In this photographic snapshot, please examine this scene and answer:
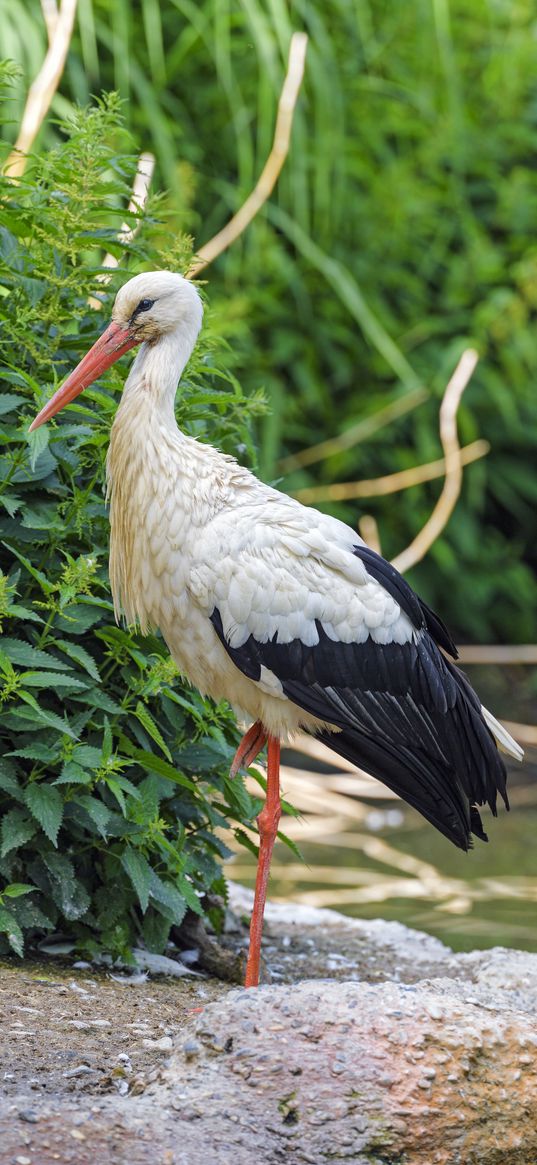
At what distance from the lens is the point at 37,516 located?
434cm

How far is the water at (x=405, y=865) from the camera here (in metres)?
6.67

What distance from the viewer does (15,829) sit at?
4.16 meters

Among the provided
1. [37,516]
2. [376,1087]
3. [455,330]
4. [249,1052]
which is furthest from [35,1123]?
[455,330]

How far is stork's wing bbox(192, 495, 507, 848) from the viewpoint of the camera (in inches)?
166

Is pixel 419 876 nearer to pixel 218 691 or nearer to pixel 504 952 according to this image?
pixel 504 952

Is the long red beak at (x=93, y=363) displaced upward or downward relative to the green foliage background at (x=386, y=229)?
downward

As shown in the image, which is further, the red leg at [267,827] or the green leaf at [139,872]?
the red leg at [267,827]

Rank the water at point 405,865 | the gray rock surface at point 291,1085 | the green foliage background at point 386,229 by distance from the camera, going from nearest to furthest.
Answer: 1. the gray rock surface at point 291,1085
2. the water at point 405,865
3. the green foliage background at point 386,229

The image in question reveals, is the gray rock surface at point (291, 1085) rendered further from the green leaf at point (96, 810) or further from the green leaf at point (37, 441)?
the green leaf at point (37, 441)

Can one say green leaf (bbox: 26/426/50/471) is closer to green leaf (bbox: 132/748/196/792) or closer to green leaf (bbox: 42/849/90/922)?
green leaf (bbox: 132/748/196/792)

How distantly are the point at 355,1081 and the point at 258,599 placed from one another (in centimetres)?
141

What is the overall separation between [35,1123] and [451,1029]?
3.01 feet

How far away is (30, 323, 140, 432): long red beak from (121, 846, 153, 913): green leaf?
1208 millimetres

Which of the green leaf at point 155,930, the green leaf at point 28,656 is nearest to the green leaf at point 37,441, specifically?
the green leaf at point 28,656
